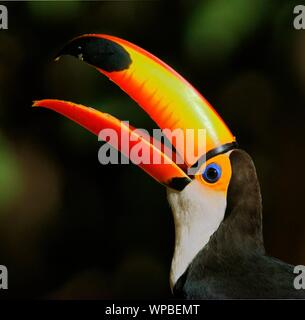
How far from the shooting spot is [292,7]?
300 cm

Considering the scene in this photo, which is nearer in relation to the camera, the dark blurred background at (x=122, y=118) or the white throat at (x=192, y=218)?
the white throat at (x=192, y=218)

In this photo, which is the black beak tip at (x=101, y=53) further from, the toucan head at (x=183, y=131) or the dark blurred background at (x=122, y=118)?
the dark blurred background at (x=122, y=118)

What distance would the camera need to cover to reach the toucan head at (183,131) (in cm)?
273

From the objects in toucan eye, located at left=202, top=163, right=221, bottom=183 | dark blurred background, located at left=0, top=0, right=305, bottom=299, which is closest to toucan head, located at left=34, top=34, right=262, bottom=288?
toucan eye, located at left=202, top=163, right=221, bottom=183

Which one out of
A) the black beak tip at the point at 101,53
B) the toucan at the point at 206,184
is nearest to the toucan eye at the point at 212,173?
the toucan at the point at 206,184

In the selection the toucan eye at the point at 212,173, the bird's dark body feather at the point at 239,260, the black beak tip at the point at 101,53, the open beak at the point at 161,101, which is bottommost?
the bird's dark body feather at the point at 239,260

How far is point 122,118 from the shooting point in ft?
9.91

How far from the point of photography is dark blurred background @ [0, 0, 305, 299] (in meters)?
3.01

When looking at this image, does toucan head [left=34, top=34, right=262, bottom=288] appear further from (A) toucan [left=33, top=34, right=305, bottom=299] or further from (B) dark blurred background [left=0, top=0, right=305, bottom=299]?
(B) dark blurred background [left=0, top=0, right=305, bottom=299]

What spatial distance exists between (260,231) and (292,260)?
361mm

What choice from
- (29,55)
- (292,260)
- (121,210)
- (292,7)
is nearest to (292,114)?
(292,7)

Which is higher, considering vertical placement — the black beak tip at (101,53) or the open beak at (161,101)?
the black beak tip at (101,53)

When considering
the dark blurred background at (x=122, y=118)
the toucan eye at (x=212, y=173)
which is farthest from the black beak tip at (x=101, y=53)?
the toucan eye at (x=212, y=173)

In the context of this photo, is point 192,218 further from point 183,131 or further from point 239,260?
point 183,131
